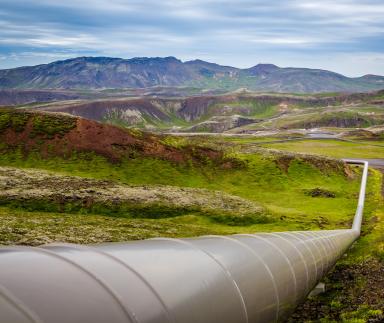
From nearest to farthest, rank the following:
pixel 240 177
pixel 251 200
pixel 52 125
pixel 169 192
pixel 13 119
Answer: pixel 169 192 → pixel 251 200 → pixel 240 177 → pixel 52 125 → pixel 13 119

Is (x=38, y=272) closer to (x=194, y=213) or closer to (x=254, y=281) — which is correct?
(x=254, y=281)

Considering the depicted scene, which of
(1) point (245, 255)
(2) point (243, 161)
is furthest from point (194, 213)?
(1) point (245, 255)

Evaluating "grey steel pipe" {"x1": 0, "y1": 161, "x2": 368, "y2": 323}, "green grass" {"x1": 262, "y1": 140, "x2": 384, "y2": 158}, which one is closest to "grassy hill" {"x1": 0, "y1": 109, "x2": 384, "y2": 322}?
"grey steel pipe" {"x1": 0, "y1": 161, "x2": 368, "y2": 323}

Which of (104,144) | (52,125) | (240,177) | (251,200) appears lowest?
(251,200)

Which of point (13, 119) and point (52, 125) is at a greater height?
point (13, 119)

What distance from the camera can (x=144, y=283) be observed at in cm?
701

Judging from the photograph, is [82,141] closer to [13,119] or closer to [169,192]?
[13,119]

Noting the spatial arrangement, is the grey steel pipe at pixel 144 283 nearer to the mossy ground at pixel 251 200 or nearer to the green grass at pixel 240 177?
the mossy ground at pixel 251 200

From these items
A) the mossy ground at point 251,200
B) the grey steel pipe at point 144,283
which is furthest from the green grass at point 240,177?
the grey steel pipe at point 144,283

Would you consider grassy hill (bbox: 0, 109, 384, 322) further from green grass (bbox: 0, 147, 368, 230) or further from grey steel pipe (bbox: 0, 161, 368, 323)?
grey steel pipe (bbox: 0, 161, 368, 323)

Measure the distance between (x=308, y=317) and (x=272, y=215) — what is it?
Result: 136 feet

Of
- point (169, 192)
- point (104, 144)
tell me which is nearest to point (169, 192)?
point (169, 192)

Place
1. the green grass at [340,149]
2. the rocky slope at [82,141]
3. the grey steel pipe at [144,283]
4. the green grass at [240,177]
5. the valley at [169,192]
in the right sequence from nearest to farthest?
the grey steel pipe at [144,283] < the valley at [169,192] < the green grass at [240,177] < the rocky slope at [82,141] < the green grass at [340,149]

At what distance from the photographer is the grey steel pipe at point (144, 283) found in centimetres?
568
